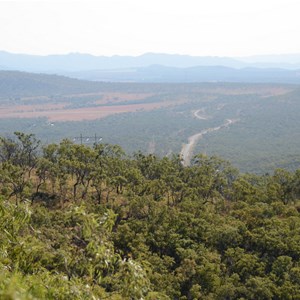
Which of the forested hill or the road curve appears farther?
the road curve

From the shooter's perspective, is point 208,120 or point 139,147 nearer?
point 139,147

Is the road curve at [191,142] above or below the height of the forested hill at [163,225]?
below

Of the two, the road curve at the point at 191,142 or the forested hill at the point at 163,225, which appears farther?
the road curve at the point at 191,142

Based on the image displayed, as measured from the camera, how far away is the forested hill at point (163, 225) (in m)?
5.36

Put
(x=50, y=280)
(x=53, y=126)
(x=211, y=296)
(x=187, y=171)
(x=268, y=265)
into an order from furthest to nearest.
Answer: (x=53, y=126) < (x=187, y=171) < (x=268, y=265) < (x=211, y=296) < (x=50, y=280)

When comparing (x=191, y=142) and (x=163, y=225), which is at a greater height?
(x=163, y=225)

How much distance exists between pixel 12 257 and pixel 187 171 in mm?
20611

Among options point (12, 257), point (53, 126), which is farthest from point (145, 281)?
point (53, 126)

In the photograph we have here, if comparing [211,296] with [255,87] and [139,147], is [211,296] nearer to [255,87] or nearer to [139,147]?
[139,147]

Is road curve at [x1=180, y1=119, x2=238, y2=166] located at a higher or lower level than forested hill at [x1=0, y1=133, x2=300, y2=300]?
lower

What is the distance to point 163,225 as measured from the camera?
18.7 m

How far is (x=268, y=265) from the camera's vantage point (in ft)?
54.8

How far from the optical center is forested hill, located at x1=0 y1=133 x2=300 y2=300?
536cm

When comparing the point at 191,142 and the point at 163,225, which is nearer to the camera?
the point at 163,225
